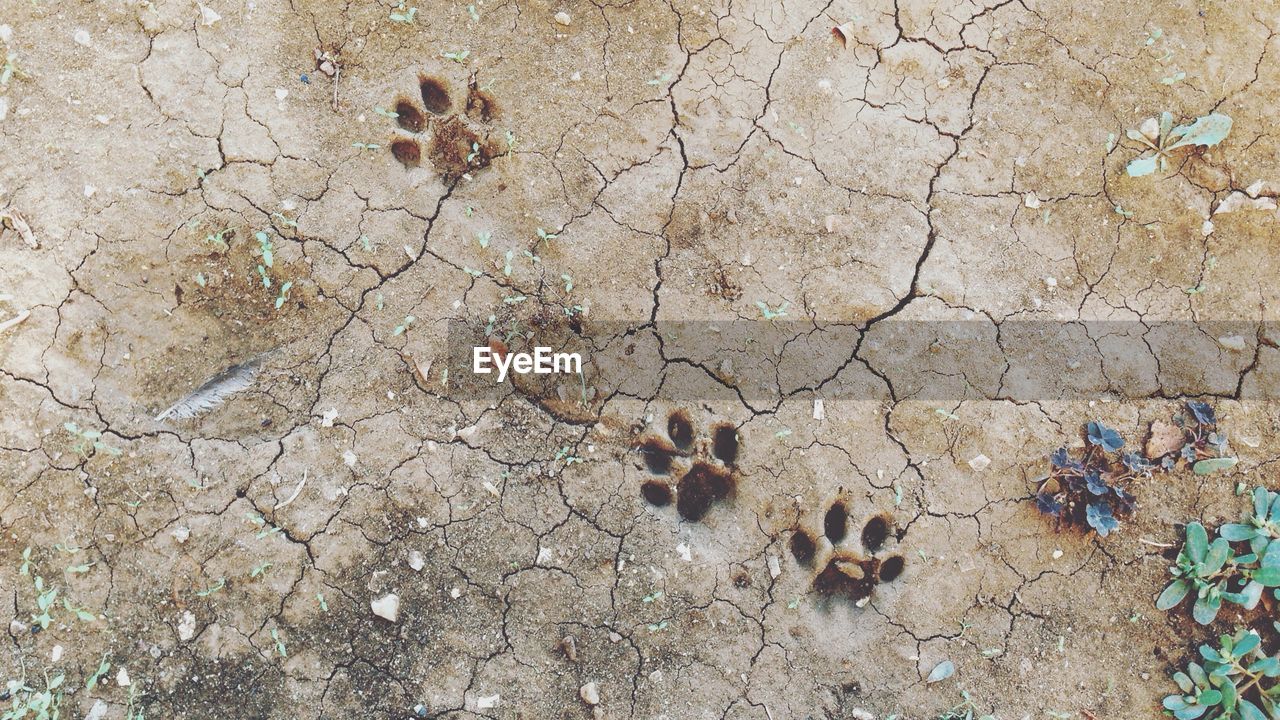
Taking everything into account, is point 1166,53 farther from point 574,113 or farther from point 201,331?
point 201,331

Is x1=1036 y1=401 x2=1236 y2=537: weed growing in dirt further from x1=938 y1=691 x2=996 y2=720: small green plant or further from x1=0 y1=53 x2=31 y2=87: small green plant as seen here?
x1=0 y1=53 x2=31 y2=87: small green plant

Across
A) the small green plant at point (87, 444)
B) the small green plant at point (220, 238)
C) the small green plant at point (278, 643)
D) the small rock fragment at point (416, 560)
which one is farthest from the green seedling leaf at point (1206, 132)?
the small green plant at point (87, 444)

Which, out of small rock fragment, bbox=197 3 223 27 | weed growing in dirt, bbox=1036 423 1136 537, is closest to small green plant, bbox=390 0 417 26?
small rock fragment, bbox=197 3 223 27

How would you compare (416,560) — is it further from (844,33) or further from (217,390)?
(844,33)

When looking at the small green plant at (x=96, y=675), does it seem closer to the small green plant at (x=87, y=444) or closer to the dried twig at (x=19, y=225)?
the small green plant at (x=87, y=444)

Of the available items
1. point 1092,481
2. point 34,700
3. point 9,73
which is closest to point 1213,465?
point 1092,481
